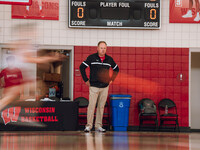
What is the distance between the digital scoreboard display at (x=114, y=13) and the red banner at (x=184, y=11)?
0.51 meters

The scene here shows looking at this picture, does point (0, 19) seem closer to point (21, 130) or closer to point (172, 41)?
point (21, 130)

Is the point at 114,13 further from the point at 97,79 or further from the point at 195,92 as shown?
the point at 195,92

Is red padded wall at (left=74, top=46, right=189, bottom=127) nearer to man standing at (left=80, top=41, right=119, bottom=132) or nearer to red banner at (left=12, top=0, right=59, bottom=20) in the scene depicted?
red banner at (left=12, top=0, right=59, bottom=20)

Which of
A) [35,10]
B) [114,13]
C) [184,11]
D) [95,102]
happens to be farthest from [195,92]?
[35,10]

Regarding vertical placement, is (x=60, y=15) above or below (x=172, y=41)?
above

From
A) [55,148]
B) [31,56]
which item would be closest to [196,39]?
[31,56]

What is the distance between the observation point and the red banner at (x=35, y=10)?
37.9 ft

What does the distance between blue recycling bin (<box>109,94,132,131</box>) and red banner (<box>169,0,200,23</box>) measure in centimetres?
275

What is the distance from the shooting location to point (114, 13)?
37.8 feet

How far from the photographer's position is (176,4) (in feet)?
38.9

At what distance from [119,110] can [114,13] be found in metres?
2.74

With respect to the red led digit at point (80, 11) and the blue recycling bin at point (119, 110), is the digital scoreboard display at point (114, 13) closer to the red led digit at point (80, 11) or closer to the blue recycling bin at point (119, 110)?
the red led digit at point (80, 11)

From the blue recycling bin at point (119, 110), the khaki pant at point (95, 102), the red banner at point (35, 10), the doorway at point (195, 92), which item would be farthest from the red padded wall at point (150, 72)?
the khaki pant at point (95, 102)

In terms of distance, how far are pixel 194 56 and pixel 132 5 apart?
3004 millimetres
